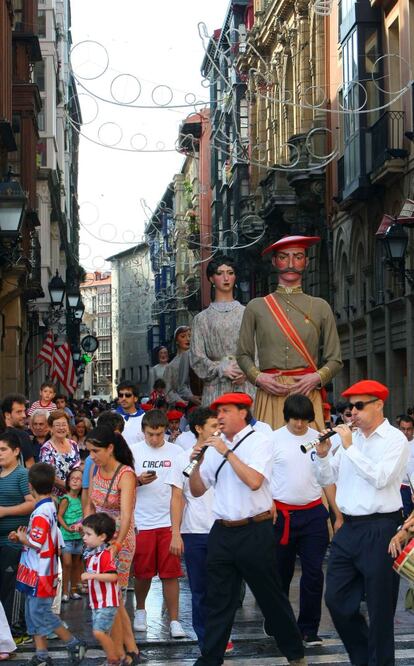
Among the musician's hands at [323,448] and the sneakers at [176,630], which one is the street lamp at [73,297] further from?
the musician's hands at [323,448]

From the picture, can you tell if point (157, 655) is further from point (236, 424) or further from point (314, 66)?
point (314, 66)

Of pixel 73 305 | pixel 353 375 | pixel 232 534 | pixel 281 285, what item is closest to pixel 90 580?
pixel 232 534

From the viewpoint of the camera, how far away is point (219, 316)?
1173 centimetres

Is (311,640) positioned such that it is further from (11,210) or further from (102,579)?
(11,210)

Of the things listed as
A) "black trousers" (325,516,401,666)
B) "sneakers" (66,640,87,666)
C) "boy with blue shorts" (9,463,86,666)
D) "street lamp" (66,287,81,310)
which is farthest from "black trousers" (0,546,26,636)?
"street lamp" (66,287,81,310)

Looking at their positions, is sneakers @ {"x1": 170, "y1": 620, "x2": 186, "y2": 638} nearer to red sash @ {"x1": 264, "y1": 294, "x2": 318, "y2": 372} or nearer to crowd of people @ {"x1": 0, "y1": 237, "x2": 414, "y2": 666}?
crowd of people @ {"x1": 0, "y1": 237, "x2": 414, "y2": 666}

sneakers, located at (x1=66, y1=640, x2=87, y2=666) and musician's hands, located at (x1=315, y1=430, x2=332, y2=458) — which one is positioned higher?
musician's hands, located at (x1=315, y1=430, x2=332, y2=458)

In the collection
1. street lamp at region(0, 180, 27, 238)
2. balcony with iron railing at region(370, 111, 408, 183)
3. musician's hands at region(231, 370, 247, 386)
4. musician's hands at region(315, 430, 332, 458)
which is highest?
balcony with iron railing at region(370, 111, 408, 183)

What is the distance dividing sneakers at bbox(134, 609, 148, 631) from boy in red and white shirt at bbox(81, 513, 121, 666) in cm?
172

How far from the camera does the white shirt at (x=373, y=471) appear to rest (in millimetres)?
7871

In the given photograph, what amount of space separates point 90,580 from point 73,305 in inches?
1133

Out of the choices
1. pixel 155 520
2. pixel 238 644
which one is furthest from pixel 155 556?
pixel 238 644

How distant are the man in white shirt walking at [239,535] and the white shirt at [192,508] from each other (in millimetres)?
1594

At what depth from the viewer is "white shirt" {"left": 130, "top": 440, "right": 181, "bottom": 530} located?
10578 mm
